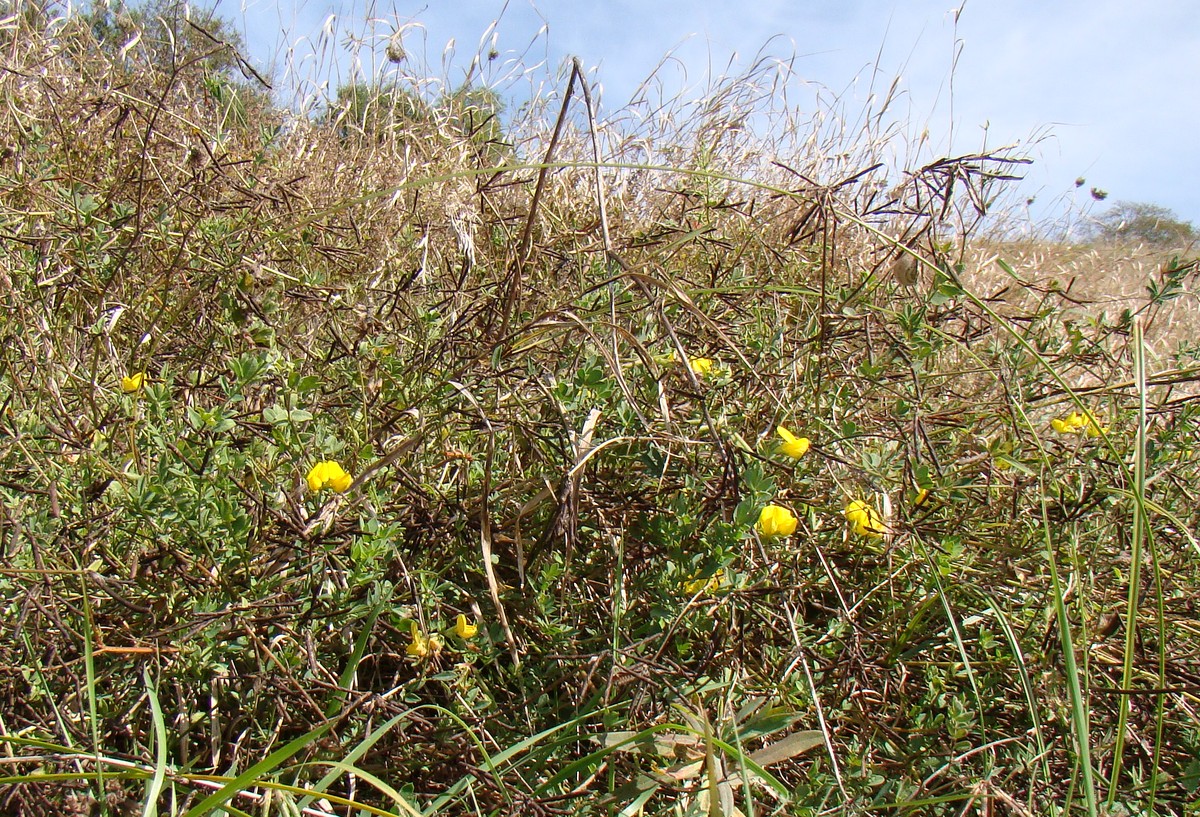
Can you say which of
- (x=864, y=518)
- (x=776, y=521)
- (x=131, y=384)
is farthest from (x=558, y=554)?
(x=131, y=384)

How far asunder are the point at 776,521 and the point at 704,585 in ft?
0.50

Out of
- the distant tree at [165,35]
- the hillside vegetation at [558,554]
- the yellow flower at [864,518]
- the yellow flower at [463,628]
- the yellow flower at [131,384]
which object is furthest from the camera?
the distant tree at [165,35]

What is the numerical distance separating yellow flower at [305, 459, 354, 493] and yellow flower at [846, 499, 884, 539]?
2.67ft

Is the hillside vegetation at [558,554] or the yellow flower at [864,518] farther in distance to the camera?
the yellow flower at [864,518]

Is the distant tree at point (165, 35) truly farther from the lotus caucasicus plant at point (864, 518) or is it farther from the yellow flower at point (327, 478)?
the lotus caucasicus plant at point (864, 518)

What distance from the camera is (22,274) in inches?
64.1

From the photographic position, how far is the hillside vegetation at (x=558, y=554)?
3.42ft

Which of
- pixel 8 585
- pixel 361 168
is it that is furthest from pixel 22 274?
pixel 361 168

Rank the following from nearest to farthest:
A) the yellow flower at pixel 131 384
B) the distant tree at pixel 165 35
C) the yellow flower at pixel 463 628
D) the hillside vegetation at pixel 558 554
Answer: the hillside vegetation at pixel 558 554 < the yellow flower at pixel 463 628 < the yellow flower at pixel 131 384 < the distant tree at pixel 165 35

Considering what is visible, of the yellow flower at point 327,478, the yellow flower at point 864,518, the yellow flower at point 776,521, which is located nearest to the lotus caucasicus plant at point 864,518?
the yellow flower at point 864,518

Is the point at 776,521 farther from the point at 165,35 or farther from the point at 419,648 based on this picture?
the point at 165,35

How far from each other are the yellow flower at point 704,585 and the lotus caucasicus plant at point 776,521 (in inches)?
3.9

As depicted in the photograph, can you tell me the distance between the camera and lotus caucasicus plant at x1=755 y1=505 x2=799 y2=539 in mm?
1224

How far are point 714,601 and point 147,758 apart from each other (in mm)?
750
